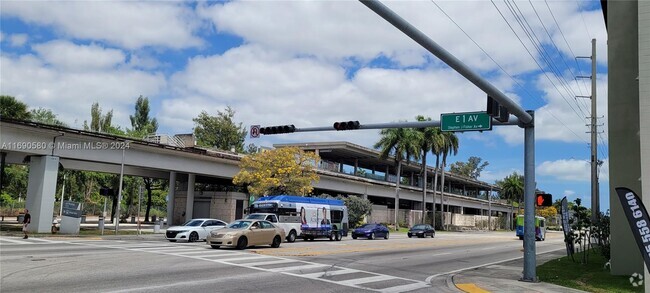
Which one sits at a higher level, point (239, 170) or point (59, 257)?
point (239, 170)

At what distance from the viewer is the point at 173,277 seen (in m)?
12.8

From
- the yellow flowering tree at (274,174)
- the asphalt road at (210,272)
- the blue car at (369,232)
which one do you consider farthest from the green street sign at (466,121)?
the yellow flowering tree at (274,174)

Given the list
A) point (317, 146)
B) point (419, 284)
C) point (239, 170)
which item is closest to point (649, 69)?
point (419, 284)

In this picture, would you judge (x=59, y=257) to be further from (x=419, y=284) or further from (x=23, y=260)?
(x=419, y=284)

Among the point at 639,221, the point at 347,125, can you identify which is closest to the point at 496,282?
the point at 639,221

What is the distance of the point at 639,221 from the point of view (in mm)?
10555

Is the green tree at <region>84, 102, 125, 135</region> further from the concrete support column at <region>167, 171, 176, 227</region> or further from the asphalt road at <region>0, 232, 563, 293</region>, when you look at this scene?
the asphalt road at <region>0, 232, 563, 293</region>

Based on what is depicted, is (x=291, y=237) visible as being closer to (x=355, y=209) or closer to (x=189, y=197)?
(x=189, y=197)

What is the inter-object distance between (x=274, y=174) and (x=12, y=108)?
73.8 ft

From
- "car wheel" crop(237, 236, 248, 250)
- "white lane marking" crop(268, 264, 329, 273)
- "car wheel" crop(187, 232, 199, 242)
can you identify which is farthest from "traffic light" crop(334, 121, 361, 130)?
"car wheel" crop(187, 232, 199, 242)

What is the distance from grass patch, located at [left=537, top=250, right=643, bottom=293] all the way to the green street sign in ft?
16.8

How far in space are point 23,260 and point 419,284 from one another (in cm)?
1157

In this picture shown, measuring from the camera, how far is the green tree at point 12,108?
42.9 m

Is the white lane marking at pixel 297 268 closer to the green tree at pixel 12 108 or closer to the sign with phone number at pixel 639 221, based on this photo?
the sign with phone number at pixel 639 221
